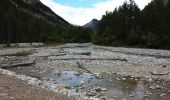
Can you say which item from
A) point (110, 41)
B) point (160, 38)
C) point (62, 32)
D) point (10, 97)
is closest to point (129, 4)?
point (110, 41)

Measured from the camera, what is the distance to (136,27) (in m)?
98.2

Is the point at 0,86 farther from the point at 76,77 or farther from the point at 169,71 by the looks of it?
the point at 169,71

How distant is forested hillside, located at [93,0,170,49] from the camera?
82.4 meters

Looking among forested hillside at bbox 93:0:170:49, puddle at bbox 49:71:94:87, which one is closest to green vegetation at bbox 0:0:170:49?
forested hillside at bbox 93:0:170:49

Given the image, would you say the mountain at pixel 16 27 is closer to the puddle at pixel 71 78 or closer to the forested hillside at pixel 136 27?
the forested hillside at pixel 136 27

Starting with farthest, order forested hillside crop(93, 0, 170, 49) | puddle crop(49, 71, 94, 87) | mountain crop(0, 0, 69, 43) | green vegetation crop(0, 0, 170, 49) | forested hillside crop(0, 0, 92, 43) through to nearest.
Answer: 1. forested hillside crop(0, 0, 92, 43)
2. mountain crop(0, 0, 69, 43)
3. green vegetation crop(0, 0, 170, 49)
4. forested hillside crop(93, 0, 170, 49)
5. puddle crop(49, 71, 94, 87)

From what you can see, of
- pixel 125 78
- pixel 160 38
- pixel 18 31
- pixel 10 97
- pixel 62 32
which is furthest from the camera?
pixel 62 32

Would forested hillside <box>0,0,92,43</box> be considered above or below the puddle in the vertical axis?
above

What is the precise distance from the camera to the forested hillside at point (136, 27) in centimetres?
8244

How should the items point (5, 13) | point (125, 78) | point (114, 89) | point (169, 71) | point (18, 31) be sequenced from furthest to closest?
point (18, 31), point (5, 13), point (169, 71), point (125, 78), point (114, 89)

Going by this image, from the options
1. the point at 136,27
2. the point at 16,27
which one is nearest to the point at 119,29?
the point at 136,27

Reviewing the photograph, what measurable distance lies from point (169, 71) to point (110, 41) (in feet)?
250

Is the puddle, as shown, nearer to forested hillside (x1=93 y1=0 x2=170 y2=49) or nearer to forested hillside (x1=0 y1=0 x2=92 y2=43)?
forested hillside (x1=93 y1=0 x2=170 y2=49)

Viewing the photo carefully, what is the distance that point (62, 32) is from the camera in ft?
528
